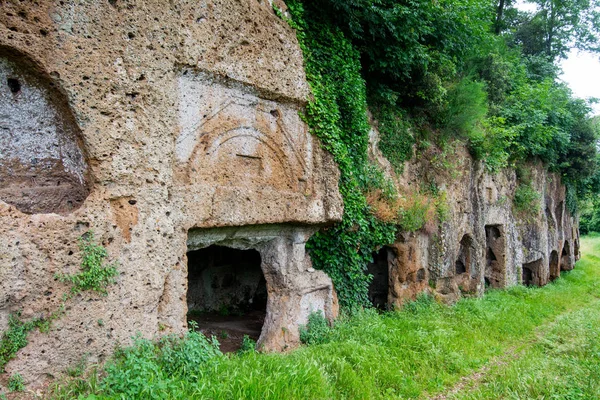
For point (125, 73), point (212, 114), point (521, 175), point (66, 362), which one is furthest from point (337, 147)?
point (521, 175)

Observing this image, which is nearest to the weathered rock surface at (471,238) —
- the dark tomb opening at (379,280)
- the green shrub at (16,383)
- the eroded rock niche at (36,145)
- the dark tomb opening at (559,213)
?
the dark tomb opening at (379,280)

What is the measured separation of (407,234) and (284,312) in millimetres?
3393

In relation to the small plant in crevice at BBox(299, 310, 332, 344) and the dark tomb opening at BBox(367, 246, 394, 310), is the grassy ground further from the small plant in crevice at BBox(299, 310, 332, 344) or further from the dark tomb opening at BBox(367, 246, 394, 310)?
the dark tomb opening at BBox(367, 246, 394, 310)

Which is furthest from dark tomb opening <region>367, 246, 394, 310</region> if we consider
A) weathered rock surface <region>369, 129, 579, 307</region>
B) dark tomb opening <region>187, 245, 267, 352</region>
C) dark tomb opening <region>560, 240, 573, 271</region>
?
dark tomb opening <region>560, 240, 573, 271</region>

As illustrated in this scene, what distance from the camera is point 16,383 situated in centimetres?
349

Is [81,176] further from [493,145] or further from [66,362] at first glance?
[493,145]

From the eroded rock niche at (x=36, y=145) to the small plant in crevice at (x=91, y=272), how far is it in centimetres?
58

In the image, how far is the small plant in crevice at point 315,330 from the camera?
6.39 m

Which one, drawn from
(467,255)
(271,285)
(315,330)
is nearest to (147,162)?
(271,285)

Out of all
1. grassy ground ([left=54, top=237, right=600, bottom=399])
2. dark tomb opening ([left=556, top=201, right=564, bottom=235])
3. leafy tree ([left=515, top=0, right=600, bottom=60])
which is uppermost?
leafy tree ([left=515, top=0, right=600, bottom=60])

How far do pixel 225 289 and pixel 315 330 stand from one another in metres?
3.76

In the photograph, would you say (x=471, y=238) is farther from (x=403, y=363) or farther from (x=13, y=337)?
(x=13, y=337)

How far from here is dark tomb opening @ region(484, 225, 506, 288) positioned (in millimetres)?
12758

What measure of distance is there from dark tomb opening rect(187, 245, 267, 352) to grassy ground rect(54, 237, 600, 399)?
116 inches
